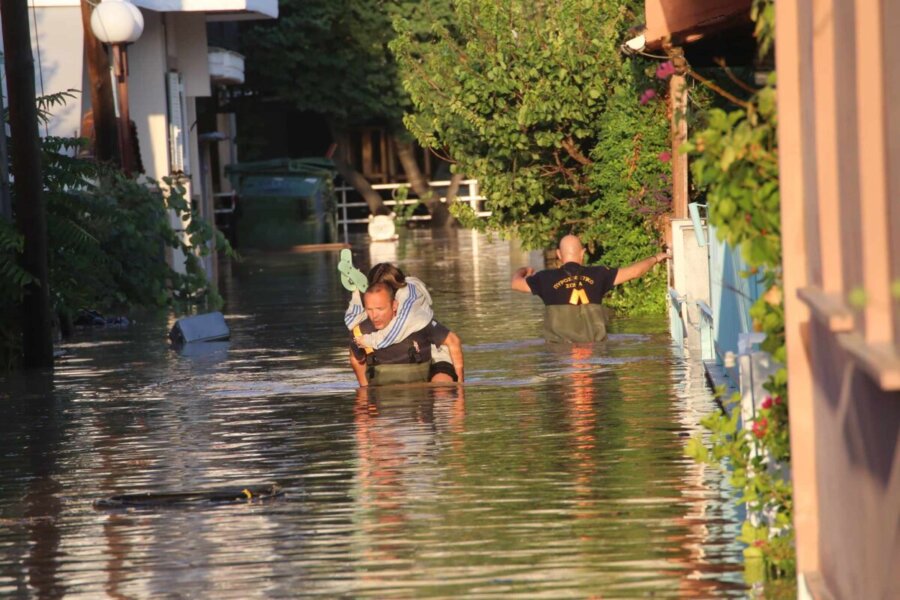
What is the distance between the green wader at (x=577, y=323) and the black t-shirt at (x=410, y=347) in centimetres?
334

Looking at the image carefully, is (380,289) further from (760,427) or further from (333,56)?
(333,56)

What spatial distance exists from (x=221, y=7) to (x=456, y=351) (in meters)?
19.4

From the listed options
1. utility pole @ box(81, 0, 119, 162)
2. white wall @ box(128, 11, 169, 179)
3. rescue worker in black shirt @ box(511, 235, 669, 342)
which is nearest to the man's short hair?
rescue worker in black shirt @ box(511, 235, 669, 342)

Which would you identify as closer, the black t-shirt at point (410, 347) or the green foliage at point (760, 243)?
the green foliage at point (760, 243)

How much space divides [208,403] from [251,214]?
30365 mm

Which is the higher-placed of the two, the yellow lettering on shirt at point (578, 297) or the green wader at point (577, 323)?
the yellow lettering on shirt at point (578, 297)

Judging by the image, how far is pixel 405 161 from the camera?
52.8m

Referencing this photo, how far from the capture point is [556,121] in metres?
21.8

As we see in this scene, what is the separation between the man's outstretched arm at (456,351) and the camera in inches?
571

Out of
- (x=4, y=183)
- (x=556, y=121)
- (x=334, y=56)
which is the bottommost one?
(x=4, y=183)

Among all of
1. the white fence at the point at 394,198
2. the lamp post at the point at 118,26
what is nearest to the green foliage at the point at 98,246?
the lamp post at the point at 118,26

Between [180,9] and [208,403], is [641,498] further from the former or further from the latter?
[180,9]

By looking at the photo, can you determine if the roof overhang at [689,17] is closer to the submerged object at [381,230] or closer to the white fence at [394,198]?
the submerged object at [381,230]

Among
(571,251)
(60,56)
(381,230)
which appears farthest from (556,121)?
(381,230)
